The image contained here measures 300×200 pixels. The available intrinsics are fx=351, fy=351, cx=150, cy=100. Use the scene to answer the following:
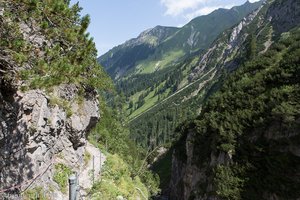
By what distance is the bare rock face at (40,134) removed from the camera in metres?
16.4

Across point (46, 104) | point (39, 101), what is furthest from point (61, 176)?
point (39, 101)

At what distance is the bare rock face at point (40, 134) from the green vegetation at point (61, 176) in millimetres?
412

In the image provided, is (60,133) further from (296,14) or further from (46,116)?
(296,14)

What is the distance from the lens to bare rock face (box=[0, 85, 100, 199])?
16.4 meters

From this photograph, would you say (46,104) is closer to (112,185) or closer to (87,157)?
(112,185)

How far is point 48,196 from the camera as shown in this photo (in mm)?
20781

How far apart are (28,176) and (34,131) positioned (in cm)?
274

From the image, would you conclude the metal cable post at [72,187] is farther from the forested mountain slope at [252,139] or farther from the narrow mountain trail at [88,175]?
the forested mountain slope at [252,139]

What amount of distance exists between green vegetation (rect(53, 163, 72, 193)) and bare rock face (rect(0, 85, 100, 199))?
0.41 meters

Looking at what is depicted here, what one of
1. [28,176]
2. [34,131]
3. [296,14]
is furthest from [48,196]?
[296,14]

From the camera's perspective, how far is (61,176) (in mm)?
23547

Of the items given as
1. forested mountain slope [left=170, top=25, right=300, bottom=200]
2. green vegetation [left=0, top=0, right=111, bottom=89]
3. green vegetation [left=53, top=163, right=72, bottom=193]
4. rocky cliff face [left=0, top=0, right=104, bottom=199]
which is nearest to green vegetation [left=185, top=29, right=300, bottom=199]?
forested mountain slope [left=170, top=25, right=300, bottom=200]

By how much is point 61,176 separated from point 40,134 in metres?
3.83

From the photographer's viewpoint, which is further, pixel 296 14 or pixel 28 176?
pixel 296 14
